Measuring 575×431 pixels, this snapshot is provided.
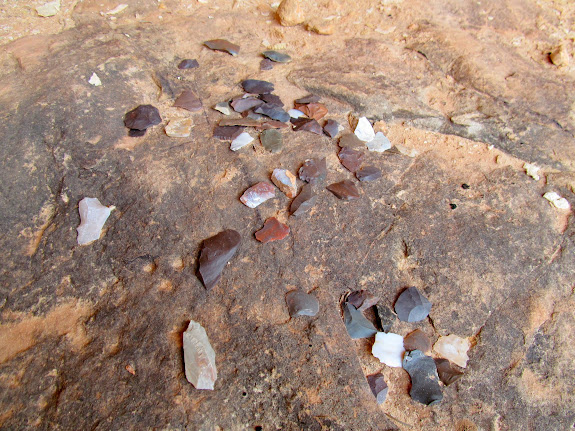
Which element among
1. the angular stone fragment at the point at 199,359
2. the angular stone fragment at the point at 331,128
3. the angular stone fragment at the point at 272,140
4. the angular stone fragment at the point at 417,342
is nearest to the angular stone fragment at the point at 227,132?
the angular stone fragment at the point at 272,140

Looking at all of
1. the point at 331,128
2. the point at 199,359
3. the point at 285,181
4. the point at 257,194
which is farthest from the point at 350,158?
the point at 199,359

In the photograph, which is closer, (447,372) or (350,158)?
(447,372)

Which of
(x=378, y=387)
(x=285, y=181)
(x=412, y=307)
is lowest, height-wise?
(x=378, y=387)

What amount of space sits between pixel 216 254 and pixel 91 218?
0.55 meters

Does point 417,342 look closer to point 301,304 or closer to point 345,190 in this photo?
point 301,304

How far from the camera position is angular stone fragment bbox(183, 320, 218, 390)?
1.27 metres

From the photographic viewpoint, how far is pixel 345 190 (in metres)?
1.77

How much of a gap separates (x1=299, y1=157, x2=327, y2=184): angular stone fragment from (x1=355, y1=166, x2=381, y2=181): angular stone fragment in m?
0.16

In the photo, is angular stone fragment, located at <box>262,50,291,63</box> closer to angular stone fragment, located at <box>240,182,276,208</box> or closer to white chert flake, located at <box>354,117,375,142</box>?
white chert flake, located at <box>354,117,375,142</box>

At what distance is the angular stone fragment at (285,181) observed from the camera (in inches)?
68.9

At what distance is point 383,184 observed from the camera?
6.07 ft

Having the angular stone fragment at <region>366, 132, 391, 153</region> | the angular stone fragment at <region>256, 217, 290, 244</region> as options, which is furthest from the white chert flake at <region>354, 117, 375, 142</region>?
the angular stone fragment at <region>256, 217, 290, 244</region>

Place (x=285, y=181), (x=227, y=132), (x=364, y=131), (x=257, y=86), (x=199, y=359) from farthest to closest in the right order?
(x=257, y=86) < (x=364, y=131) < (x=227, y=132) < (x=285, y=181) < (x=199, y=359)

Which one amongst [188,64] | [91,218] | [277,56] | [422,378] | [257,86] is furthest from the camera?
[277,56]
